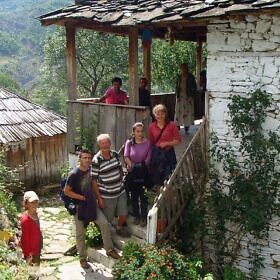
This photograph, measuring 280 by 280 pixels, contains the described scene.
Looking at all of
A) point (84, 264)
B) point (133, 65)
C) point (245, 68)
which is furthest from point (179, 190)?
point (133, 65)

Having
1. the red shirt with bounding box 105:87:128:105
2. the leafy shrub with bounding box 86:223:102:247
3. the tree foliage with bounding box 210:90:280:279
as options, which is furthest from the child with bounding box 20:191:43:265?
the red shirt with bounding box 105:87:128:105

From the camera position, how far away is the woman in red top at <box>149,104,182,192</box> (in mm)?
6820

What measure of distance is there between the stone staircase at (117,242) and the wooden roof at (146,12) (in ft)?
10.6

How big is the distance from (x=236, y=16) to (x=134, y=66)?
2076 millimetres

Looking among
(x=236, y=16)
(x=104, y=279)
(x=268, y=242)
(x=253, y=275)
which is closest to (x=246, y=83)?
(x=236, y=16)

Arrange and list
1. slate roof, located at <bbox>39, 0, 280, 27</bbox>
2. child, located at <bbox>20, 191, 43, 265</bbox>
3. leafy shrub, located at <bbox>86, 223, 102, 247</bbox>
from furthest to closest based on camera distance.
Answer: leafy shrub, located at <bbox>86, 223, 102, 247</bbox>
slate roof, located at <bbox>39, 0, 280, 27</bbox>
child, located at <bbox>20, 191, 43, 265</bbox>

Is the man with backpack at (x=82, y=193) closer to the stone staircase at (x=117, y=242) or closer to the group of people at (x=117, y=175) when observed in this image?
the group of people at (x=117, y=175)

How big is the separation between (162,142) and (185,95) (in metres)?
3.56

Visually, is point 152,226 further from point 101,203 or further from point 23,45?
point 23,45

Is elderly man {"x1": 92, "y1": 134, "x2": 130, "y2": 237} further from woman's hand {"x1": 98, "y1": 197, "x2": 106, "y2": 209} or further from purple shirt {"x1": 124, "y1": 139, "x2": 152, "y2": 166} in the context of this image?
purple shirt {"x1": 124, "y1": 139, "x2": 152, "y2": 166}

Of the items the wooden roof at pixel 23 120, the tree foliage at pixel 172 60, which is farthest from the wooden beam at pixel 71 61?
the tree foliage at pixel 172 60

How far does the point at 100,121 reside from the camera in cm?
Result: 862

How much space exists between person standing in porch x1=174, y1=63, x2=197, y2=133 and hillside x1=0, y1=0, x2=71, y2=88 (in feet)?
208

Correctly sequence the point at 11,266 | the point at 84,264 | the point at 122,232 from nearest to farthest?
the point at 11,266 < the point at 84,264 < the point at 122,232
